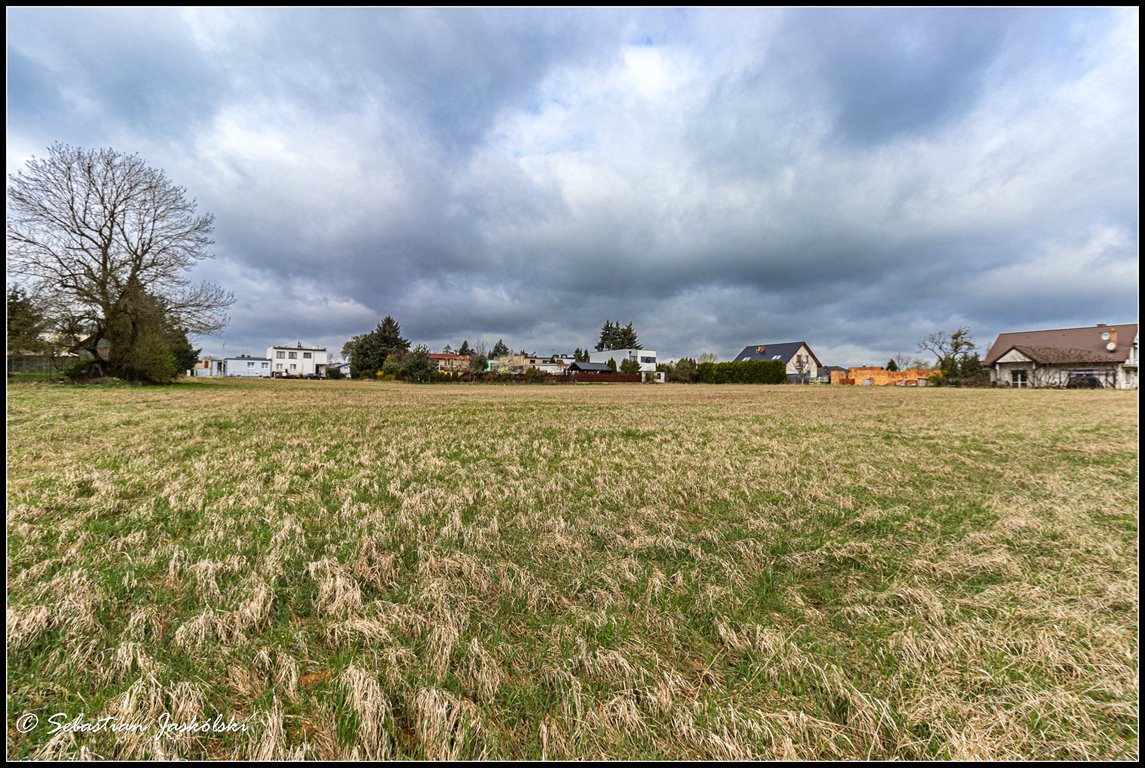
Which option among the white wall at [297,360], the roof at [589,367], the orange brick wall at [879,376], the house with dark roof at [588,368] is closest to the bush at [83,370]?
the house with dark roof at [588,368]

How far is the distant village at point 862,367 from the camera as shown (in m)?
52.2

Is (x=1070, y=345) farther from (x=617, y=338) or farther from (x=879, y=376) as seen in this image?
(x=617, y=338)

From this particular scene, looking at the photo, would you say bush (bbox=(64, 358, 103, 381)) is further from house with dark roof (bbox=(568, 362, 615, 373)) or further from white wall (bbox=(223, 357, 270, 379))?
white wall (bbox=(223, 357, 270, 379))

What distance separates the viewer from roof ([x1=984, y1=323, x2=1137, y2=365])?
52250mm

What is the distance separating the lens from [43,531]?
14.8ft

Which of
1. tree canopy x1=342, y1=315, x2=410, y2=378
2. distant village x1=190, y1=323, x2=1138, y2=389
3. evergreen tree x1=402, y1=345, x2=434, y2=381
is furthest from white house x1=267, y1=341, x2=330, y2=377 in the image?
evergreen tree x1=402, y1=345, x2=434, y2=381

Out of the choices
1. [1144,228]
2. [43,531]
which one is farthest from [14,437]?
[1144,228]

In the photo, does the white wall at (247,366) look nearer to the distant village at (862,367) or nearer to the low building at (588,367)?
the distant village at (862,367)

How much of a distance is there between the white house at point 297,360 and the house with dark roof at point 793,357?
Result: 338ft

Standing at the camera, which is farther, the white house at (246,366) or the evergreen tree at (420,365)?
the white house at (246,366)

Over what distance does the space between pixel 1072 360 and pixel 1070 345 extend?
5481 millimetres

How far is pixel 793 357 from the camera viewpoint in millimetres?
82625

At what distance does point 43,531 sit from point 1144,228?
978cm

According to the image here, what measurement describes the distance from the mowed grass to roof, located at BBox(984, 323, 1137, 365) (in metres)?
69.8
